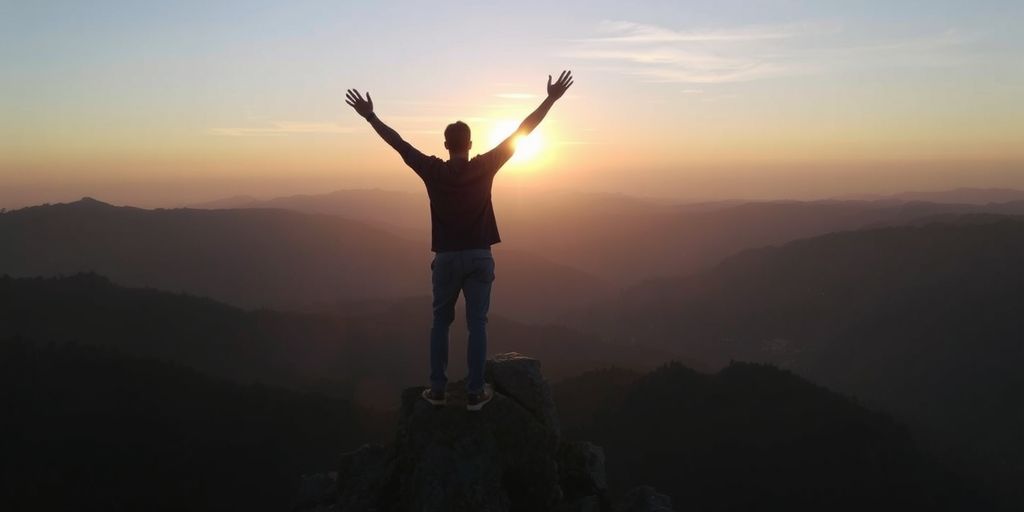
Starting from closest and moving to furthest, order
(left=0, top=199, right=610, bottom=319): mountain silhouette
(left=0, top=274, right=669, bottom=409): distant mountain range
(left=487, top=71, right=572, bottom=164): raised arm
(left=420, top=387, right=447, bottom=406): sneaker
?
1. (left=487, top=71, right=572, bottom=164): raised arm
2. (left=420, top=387, right=447, bottom=406): sneaker
3. (left=0, top=274, right=669, bottom=409): distant mountain range
4. (left=0, top=199, right=610, bottom=319): mountain silhouette

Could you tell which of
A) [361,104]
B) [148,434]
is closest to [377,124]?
[361,104]

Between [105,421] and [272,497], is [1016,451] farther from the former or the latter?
[105,421]

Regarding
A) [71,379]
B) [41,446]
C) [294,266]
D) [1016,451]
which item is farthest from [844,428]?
[294,266]

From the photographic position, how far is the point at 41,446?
30078mm

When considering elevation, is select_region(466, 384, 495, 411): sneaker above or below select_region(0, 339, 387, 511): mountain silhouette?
above

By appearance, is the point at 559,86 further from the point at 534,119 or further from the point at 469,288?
the point at 469,288

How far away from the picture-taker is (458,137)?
710 centimetres

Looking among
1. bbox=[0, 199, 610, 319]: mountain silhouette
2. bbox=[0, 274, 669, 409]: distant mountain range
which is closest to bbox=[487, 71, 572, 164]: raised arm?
bbox=[0, 274, 669, 409]: distant mountain range

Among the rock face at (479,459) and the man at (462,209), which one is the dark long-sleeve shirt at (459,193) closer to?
the man at (462,209)

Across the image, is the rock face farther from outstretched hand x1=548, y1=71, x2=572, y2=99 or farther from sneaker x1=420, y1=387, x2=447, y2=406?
outstretched hand x1=548, y1=71, x2=572, y2=99

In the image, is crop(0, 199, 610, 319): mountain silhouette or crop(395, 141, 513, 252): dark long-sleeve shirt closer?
crop(395, 141, 513, 252): dark long-sleeve shirt

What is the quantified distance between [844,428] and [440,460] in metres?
44.9

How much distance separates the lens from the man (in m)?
6.92

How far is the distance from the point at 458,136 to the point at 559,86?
54.3 inches
